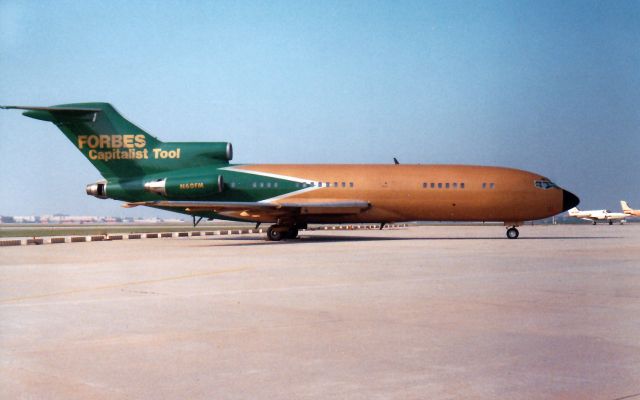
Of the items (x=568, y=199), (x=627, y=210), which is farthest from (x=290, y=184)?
(x=627, y=210)

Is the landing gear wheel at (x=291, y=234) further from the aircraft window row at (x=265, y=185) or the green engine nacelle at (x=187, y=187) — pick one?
the green engine nacelle at (x=187, y=187)

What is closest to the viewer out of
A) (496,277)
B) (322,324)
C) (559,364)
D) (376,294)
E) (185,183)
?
(559,364)

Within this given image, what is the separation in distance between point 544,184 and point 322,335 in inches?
1106

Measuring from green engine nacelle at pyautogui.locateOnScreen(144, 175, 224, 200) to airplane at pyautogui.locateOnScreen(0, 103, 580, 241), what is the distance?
5 centimetres

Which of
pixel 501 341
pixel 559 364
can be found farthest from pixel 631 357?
pixel 501 341

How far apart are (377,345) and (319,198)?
1017 inches

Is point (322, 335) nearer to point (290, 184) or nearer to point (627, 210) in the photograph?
point (290, 184)

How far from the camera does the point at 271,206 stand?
3069cm

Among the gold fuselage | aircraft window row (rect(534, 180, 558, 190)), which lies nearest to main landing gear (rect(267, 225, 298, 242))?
the gold fuselage

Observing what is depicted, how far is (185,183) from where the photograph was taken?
32.7 metres

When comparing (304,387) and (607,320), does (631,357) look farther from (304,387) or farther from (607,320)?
(304,387)

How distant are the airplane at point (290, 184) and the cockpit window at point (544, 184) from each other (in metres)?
0.06

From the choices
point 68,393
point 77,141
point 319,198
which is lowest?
point 68,393

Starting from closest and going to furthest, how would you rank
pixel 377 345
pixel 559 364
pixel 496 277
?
pixel 559 364, pixel 377 345, pixel 496 277
